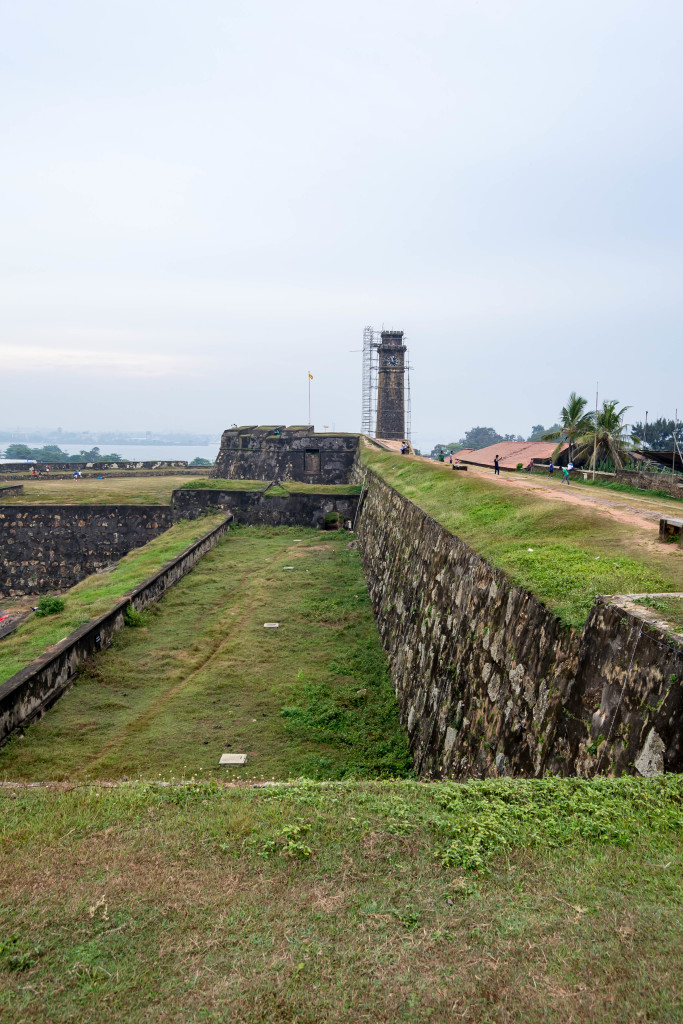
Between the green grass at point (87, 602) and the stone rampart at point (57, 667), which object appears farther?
the green grass at point (87, 602)

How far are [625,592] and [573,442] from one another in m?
20.6

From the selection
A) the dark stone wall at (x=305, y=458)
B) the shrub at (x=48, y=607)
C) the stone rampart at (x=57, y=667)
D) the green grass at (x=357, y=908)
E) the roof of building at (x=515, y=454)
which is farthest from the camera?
the dark stone wall at (x=305, y=458)

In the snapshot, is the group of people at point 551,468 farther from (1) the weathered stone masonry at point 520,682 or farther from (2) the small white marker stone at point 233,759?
(2) the small white marker stone at point 233,759

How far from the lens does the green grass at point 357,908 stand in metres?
2.60

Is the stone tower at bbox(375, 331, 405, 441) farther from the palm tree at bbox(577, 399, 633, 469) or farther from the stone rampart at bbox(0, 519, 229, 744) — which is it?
the stone rampart at bbox(0, 519, 229, 744)

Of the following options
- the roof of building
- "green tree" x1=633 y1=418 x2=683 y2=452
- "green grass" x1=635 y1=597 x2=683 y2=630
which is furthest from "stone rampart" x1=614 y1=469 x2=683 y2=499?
"green tree" x1=633 y1=418 x2=683 y2=452

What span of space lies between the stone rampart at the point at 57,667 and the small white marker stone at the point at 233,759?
107 inches


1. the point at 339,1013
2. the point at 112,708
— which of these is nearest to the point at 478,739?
the point at 339,1013

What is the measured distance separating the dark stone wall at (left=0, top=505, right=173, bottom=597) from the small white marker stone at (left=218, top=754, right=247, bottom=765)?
17876 millimetres

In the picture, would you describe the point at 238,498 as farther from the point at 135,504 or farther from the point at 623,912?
the point at 623,912

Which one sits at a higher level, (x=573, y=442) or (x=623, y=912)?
(x=573, y=442)

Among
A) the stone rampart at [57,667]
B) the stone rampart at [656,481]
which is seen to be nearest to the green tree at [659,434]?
the stone rampart at [656,481]

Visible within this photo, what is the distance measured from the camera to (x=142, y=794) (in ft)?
14.6

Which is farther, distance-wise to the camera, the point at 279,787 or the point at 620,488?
the point at 620,488
